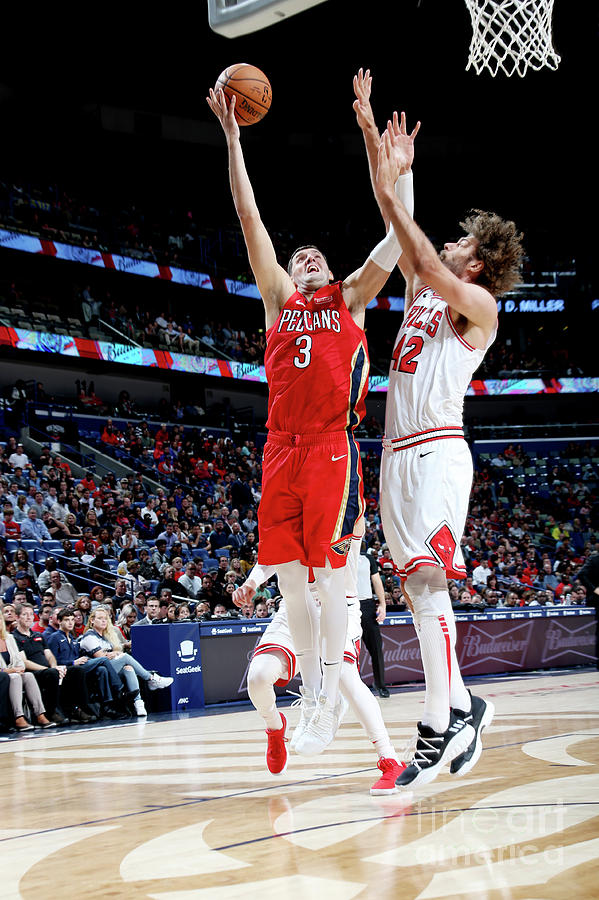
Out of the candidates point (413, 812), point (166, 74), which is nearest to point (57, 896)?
point (413, 812)

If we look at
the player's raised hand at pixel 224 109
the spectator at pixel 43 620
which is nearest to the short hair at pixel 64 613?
the spectator at pixel 43 620

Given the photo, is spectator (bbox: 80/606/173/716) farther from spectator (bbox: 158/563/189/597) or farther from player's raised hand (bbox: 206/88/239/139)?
player's raised hand (bbox: 206/88/239/139)

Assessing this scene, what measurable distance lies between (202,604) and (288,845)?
9.70 metres

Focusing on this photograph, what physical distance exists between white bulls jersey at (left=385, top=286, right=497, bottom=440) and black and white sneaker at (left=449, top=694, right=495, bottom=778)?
1326 millimetres

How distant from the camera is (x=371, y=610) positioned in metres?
10.9

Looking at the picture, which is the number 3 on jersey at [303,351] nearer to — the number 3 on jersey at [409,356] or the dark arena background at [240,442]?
the number 3 on jersey at [409,356]

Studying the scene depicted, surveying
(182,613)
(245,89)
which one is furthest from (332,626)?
(182,613)

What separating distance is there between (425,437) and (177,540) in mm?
14981

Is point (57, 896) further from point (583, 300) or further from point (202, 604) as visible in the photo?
point (583, 300)

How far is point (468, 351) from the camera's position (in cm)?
440

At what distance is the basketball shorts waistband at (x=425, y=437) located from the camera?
429 centimetres

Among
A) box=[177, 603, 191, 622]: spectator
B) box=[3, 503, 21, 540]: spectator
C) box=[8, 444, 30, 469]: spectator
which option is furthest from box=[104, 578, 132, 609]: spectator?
box=[8, 444, 30, 469]: spectator

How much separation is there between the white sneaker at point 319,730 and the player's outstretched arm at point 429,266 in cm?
202

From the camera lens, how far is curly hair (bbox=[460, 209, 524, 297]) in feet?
14.8
